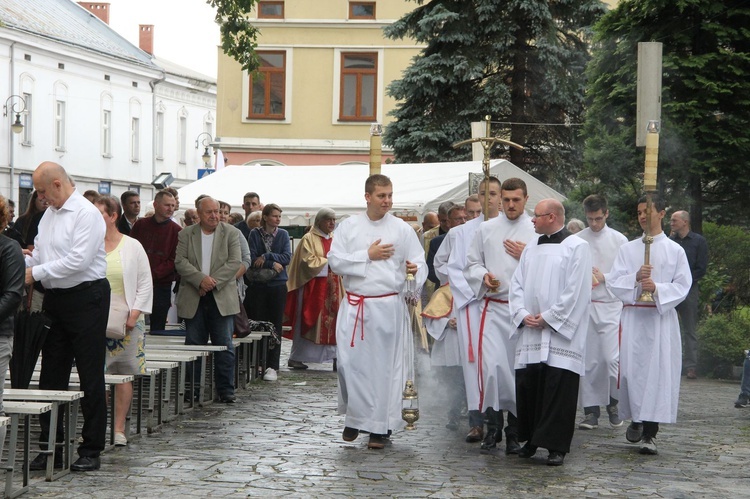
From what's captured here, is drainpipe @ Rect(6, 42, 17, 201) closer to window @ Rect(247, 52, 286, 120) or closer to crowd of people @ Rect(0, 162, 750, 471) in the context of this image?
window @ Rect(247, 52, 286, 120)

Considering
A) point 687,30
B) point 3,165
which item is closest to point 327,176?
point 687,30

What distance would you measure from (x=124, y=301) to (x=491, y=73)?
20.6m

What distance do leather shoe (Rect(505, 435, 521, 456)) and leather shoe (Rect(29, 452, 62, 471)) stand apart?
3.25 m

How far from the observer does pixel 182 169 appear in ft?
200

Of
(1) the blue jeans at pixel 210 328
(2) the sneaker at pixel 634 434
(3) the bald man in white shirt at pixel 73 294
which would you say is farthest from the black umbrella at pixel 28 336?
(2) the sneaker at pixel 634 434

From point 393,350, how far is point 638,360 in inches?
76.2

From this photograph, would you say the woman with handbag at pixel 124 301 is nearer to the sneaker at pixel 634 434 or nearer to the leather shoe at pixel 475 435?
the leather shoe at pixel 475 435

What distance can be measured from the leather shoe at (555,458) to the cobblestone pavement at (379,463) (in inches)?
3.2

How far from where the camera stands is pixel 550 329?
384 inches

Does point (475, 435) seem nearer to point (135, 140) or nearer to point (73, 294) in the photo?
point (73, 294)

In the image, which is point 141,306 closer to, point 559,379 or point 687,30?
point 559,379

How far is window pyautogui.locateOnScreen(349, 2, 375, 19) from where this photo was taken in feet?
132

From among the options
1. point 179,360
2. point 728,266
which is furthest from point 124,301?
point 728,266

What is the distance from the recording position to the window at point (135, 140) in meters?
56.2
